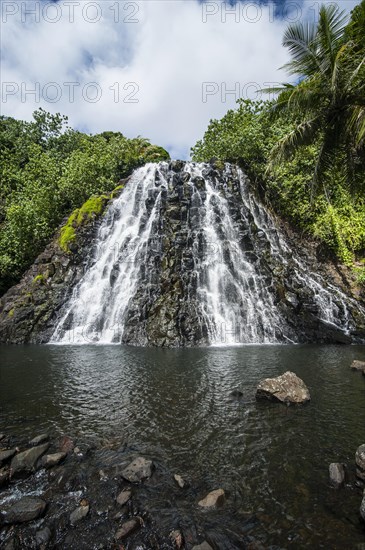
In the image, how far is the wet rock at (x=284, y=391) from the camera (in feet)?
27.6

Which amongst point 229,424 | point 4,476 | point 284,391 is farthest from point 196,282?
point 4,476

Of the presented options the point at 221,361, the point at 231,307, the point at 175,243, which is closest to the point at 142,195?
the point at 175,243

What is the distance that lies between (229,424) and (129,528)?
12.1 feet

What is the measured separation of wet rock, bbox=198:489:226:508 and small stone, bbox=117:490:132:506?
111 centimetres

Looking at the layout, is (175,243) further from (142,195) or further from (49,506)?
(49,506)

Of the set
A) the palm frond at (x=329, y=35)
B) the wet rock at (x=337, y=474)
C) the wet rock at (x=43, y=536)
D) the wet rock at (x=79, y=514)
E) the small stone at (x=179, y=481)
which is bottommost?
the wet rock at (x=43, y=536)

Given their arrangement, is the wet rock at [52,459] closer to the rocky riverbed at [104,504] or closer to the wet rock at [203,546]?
the rocky riverbed at [104,504]

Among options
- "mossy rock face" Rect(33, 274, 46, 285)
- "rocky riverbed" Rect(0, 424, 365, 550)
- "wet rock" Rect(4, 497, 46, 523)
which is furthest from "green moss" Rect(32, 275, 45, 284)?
"wet rock" Rect(4, 497, 46, 523)

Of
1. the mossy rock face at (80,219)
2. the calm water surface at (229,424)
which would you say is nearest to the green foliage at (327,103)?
the calm water surface at (229,424)

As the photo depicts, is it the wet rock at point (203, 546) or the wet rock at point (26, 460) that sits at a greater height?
the wet rock at point (26, 460)

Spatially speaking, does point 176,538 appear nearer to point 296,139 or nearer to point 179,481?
point 179,481

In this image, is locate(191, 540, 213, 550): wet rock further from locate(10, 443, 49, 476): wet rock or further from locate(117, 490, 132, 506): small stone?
locate(10, 443, 49, 476): wet rock

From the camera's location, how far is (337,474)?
16.5 ft

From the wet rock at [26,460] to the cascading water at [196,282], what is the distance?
13544 millimetres
